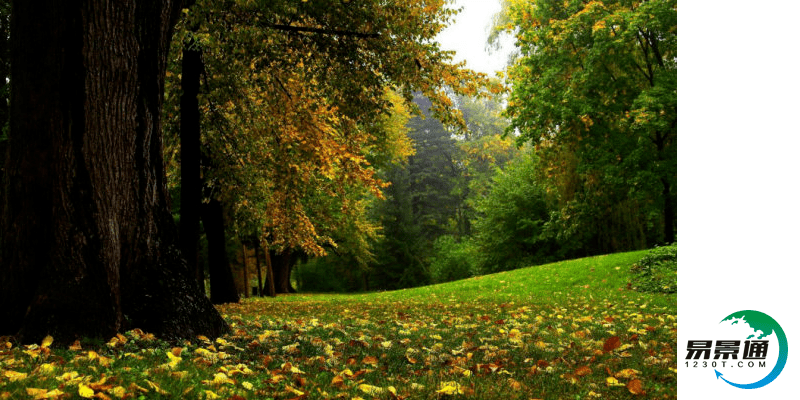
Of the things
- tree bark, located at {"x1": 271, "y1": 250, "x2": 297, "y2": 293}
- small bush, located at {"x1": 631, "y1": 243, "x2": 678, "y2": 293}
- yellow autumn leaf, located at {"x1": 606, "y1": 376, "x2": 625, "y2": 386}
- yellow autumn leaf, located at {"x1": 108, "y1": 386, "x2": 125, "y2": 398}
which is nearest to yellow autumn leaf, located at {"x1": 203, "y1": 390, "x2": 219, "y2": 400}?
yellow autumn leaf, located at {"x1": 108, "y1": 386, "x2": 125, "y2": 398}

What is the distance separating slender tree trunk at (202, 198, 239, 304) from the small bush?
36.0 feet

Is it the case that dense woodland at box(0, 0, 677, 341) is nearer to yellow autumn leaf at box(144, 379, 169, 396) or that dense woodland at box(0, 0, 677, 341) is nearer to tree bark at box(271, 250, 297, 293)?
yellow autumn leaf at box(144, 379, 169, 396)

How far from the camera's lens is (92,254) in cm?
446

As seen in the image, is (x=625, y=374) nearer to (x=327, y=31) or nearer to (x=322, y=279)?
(x=327, y=31)

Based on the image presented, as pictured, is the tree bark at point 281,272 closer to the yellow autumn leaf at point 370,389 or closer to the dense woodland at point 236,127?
the dense woodland at point 236,127

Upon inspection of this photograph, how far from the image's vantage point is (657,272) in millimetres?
15055

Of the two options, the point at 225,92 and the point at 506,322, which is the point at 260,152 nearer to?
the point at 225,92

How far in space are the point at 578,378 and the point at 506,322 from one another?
3549 millimetres

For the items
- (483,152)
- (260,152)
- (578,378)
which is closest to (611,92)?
(260,152)

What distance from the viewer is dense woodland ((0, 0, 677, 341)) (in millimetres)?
4500

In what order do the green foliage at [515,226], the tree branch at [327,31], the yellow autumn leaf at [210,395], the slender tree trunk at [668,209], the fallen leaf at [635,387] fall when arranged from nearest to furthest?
the yellow autumn leaf at [210,395]
the fallen leaf at [635,387]
the tree branch at [327,31]
the slender tree trunk at [668,209]
the green foliage at [515,226]
